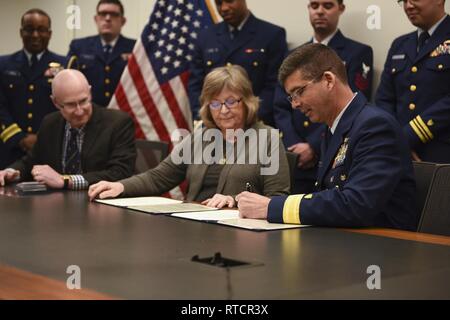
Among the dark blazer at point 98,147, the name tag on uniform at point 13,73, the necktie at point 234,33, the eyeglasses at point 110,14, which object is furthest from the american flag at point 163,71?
the dark blazer at point 98,147

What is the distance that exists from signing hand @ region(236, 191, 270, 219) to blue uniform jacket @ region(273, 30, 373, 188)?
1.89 metres

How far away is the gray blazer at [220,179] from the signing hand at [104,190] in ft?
0.18

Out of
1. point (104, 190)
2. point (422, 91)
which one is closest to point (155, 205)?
point (104, 190)

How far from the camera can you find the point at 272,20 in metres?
5.98

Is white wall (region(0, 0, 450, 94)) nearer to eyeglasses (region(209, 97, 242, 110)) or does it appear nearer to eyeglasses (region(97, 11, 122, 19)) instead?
eyeglasses (region(97, 11, 122, 19))

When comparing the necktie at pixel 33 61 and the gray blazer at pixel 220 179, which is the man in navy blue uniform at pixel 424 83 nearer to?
the gray blazer at pixel 220 179

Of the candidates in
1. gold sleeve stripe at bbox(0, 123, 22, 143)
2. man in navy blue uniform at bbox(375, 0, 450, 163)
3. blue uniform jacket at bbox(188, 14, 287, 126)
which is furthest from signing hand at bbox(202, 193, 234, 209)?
gold sleeve stripe at bbox(0, 123, 22, 143)

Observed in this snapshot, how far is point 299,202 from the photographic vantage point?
2.85 metres

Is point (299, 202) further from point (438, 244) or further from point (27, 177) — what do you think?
point (27, 177)

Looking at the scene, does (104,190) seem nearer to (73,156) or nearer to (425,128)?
(73,156)

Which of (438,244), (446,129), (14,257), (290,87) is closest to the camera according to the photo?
(14,257)

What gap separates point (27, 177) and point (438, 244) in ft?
8.98

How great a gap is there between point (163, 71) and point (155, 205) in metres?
2.92
